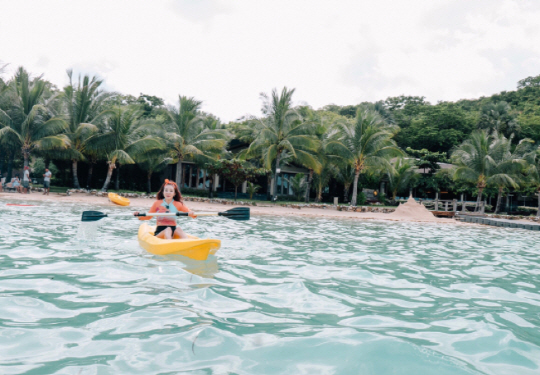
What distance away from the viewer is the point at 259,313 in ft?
11.3

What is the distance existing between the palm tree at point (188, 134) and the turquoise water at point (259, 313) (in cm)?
1662

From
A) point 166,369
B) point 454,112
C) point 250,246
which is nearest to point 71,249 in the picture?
point 250,246

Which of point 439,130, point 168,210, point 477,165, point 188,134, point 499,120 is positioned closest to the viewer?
point 168,210

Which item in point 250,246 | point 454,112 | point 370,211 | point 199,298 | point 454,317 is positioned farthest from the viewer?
point 454,112

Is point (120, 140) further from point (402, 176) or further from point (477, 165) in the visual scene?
point (477, 165)

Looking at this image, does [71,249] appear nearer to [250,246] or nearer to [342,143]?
[250,246]

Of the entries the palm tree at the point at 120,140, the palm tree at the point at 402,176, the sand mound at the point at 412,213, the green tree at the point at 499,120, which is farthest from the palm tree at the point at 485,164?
the palm tree at the point at 120,140

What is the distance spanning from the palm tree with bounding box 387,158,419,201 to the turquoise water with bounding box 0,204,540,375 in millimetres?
22318

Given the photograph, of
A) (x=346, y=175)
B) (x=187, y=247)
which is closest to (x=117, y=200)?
(x=187, y=247)

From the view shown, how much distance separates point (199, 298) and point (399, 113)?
47569mm

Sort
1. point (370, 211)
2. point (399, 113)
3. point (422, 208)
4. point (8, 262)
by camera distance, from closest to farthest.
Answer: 1. point (8, 262)
2. point (422, 208)
3. point (370, 211)
4. point (399, 113)

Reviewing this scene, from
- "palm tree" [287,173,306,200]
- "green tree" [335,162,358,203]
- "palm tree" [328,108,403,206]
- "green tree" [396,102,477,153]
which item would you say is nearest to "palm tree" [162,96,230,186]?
"palm tree" [287,173,306,200]

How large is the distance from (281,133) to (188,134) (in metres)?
5.53

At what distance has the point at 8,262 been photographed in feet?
16.6
